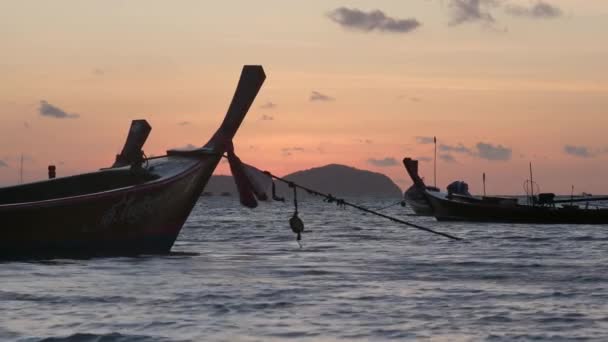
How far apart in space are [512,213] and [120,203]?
45771 mm

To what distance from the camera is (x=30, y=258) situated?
2406cm

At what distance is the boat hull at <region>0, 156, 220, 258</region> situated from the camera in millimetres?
23719

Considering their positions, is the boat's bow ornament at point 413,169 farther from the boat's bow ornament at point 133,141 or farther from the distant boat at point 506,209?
the boat's bow ornament at point 133,141

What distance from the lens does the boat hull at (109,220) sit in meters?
23.7

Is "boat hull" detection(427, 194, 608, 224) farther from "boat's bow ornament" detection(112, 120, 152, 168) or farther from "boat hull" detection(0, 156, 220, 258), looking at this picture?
"boat's bow ornament" detection(112, 120, 152, 168)

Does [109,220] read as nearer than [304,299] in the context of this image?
No

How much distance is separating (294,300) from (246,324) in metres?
3.38

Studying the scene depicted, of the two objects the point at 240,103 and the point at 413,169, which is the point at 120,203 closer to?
the point at 240,103

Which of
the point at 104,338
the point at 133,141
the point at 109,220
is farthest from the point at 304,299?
the point at 133,141

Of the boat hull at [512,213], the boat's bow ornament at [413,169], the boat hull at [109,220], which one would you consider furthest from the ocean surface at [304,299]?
the boat's bow ornament at [413,169]

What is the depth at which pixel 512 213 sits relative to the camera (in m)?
66.8

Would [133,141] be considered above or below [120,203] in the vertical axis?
above

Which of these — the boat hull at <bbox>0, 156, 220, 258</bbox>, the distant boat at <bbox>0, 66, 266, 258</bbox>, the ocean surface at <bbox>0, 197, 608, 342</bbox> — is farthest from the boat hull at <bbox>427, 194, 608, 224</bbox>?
the boat hull at <bbox>0, 156, 220, 258</bbox>

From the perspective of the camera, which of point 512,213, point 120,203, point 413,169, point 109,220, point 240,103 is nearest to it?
point 109,220
